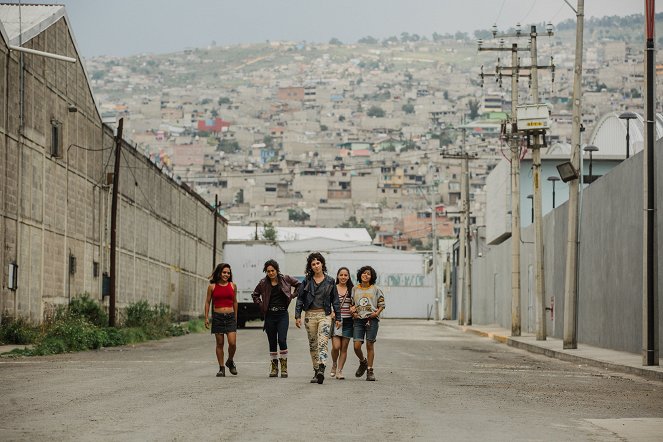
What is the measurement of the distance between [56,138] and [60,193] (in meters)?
1.70

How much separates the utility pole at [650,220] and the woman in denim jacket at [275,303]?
7423mm

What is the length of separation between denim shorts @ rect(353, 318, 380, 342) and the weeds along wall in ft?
49.9

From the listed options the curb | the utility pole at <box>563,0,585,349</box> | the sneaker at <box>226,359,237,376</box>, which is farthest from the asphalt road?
the utility pole at <box>563,0,585,349</box>

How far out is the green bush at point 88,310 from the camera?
1540 inches

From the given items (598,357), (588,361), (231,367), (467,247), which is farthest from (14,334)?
(467,247)

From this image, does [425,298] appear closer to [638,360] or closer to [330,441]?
[638,360]

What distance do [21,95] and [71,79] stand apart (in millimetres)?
7263

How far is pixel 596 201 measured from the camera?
3434cm

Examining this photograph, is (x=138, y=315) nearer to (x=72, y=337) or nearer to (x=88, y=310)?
(x=88, y=310)

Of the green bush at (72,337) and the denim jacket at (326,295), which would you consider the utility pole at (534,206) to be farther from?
the denim jacket at (326,295)

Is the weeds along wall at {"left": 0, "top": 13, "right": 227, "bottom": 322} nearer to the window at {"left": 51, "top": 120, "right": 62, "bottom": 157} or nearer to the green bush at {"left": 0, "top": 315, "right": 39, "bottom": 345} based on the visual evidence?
the window at {"left": 51, "top": 120, "right": 62, "bottom": 157}

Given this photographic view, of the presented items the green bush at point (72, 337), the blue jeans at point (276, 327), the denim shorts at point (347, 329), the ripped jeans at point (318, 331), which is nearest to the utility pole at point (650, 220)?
the denim shorts at point (347, 329)

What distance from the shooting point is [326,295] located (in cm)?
1925

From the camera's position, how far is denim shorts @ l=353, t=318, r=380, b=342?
19.7 metres
